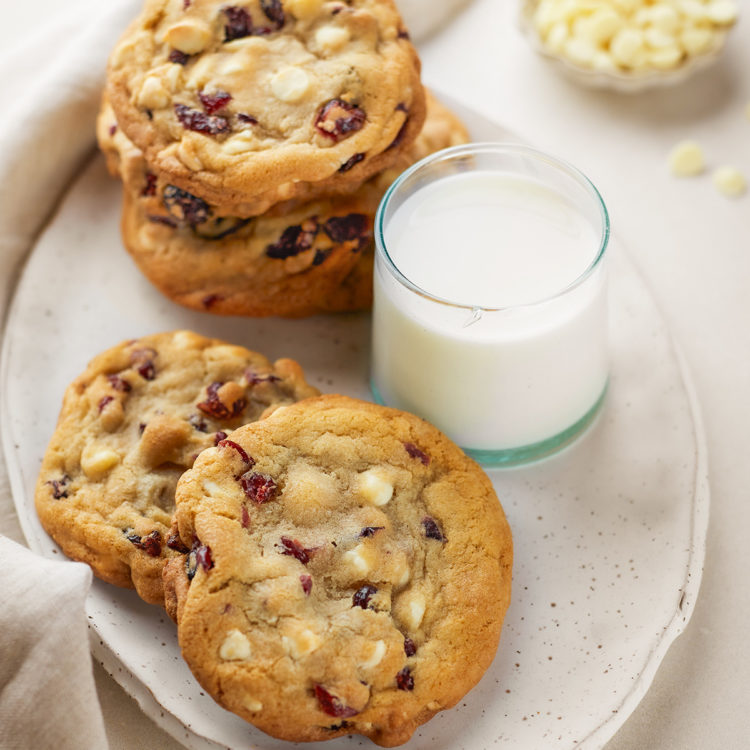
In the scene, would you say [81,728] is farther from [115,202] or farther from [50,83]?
[50,83]

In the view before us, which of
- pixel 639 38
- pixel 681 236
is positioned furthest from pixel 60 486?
pixel 639 38

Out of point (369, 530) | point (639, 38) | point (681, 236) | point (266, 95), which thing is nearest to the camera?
point (369, 530)

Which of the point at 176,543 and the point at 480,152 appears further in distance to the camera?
the point at 480,152

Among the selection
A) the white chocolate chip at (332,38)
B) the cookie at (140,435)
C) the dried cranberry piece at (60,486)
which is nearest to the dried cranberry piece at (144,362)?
the cookie at (140,435)


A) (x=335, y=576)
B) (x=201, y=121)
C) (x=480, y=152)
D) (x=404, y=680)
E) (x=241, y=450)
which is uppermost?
(x=201, y=121)

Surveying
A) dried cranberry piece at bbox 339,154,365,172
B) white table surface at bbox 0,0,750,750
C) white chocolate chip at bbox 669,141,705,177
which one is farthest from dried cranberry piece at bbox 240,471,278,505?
white chocolate chip at bbox 669,141,705,177

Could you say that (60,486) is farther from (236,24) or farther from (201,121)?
(236,24)
